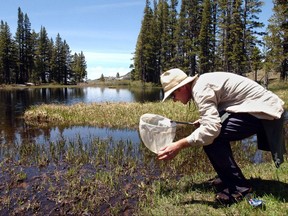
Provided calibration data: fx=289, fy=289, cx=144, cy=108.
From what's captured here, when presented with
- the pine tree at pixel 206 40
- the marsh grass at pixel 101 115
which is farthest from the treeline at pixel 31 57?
the marsh grass at pixel 101 115

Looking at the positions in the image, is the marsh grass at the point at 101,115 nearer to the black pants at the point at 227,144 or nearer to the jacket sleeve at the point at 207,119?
the black pants at the point at 227,144

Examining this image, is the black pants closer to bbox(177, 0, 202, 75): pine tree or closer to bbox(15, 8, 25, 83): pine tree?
bbox(177, 0, 202, 75): pine tree

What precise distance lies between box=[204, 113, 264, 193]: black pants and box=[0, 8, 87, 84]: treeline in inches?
2615

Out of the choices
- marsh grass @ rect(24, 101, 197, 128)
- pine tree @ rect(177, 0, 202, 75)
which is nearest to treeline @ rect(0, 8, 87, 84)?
pine tree @ rect(177, 0, 202, 75)

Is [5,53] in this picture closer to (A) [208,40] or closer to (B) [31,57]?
(B) [31,57]

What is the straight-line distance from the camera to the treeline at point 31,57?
6309 centimetres

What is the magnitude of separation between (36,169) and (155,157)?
9.18 ft

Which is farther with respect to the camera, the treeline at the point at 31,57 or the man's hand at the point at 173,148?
the treeline at the point at 31,57

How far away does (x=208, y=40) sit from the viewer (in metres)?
46.5

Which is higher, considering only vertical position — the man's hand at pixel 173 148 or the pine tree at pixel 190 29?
the pine tree at pixel 190 29

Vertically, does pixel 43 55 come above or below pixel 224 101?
above

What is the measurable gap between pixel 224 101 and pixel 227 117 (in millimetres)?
201

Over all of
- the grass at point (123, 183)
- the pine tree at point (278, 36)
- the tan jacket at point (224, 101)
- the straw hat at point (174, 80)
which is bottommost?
the grass at point (123, 183)

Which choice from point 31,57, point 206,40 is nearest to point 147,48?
point 206,40
